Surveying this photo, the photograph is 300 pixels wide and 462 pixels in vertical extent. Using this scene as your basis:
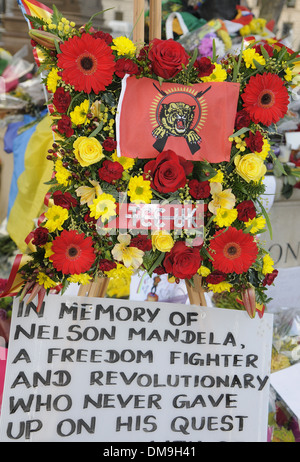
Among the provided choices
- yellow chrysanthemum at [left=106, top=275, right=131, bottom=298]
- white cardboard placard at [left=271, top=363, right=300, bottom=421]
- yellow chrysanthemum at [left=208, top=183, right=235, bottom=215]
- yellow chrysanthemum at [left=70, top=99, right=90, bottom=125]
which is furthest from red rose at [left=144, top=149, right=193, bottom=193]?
yellow chrysanthemum at [left=106, top=275, right=131, bottom=298]

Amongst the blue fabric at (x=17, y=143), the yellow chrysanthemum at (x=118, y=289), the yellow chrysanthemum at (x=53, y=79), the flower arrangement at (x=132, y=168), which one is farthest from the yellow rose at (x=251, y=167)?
the blue fabric at (x=17, y=143)

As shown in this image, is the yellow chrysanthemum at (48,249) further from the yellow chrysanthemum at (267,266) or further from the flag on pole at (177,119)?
the yellow chrysanthemum at (267,266)

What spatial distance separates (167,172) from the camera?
1154mm

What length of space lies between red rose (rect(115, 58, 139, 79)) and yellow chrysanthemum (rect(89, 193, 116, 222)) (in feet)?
1.03

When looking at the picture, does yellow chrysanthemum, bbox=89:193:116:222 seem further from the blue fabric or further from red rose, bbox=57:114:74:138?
the blue fabric

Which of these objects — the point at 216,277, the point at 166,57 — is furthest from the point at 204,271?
the point at 166,57

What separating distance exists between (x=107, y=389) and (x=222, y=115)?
825 millimetres

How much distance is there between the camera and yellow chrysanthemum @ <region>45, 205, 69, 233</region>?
1.21 metres

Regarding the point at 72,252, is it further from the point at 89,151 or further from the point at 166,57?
the point at 166,57

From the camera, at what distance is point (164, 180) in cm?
115

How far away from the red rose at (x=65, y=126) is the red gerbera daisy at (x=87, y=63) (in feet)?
0.28

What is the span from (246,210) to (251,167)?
→ 12 centimetres

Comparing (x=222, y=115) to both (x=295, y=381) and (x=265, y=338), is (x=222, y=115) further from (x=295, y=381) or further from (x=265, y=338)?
(x=295, y=381)
